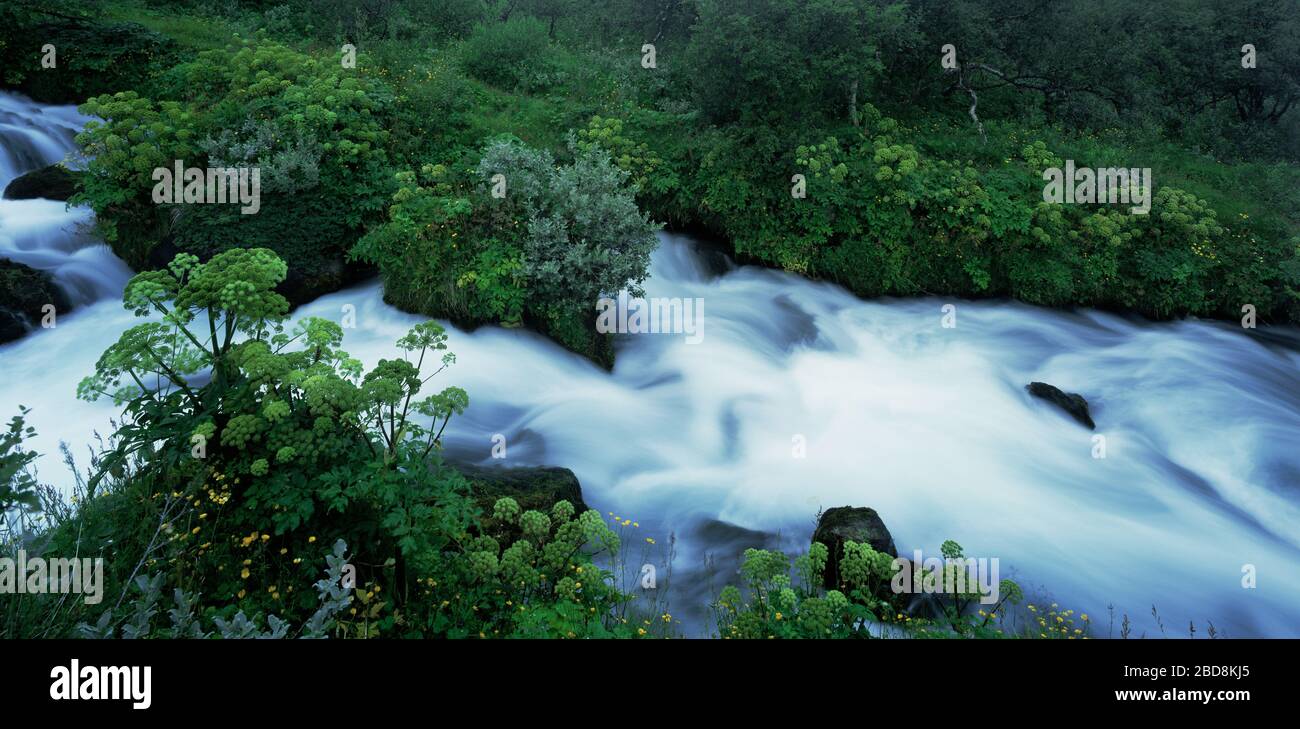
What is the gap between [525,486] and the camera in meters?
7.06

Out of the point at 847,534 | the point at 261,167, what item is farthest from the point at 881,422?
the point at 261,167

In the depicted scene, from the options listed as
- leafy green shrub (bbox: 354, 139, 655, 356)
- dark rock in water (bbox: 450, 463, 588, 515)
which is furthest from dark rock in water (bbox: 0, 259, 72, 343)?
dark rock in water (bbox: 450, 463, 588, 515)

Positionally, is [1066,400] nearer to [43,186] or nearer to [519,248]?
[519,248]

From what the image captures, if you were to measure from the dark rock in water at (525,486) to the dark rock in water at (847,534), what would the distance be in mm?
2263

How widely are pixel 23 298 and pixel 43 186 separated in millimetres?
3153

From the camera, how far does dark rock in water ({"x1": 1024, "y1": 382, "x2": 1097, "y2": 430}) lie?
1020 cm

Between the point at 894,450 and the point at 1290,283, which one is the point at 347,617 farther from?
the point at 1290,283

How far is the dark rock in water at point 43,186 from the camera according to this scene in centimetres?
1216

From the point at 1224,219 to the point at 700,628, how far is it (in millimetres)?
14051

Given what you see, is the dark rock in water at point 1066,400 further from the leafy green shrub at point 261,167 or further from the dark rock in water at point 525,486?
the leafy green shrub at point 261,167

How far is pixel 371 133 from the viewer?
12344 mm

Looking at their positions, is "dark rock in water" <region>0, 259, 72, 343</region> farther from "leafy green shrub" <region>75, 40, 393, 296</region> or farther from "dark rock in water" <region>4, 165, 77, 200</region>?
"dark rock in water" <region>4, 165, 77, 200</region>

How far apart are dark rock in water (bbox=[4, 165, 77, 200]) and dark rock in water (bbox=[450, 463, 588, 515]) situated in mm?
9418
